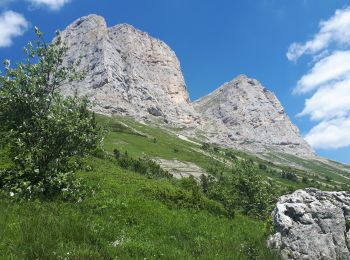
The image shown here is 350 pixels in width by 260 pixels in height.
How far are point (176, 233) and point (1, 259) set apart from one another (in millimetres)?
10663

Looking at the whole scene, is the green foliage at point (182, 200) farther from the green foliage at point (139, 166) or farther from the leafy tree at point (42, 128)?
the green foliage at point (139, 166)

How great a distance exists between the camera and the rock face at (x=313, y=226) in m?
23.0

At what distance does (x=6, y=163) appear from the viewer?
3578cm

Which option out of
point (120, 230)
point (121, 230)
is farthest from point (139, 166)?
point (121, 230)

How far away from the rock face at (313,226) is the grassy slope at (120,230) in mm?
1477

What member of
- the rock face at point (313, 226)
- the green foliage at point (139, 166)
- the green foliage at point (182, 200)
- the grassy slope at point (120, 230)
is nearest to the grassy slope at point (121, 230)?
the grassy slope at point (120, 230)

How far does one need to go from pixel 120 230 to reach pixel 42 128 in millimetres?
9124

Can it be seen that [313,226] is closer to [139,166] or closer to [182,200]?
[182,200]

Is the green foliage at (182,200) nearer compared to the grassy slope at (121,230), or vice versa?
the grassy slope at (121,230)

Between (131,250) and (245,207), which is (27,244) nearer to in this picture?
(131,250)

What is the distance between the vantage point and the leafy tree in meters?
26.9

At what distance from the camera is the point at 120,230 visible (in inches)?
882

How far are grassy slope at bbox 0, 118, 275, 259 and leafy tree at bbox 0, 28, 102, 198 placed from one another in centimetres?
236

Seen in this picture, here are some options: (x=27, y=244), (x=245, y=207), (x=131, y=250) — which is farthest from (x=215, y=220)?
(x=245, y=207)
